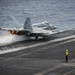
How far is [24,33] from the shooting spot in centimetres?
7062

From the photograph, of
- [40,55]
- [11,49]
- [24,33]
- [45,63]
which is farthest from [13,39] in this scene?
[45,63]

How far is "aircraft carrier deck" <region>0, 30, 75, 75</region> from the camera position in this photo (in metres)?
41.0

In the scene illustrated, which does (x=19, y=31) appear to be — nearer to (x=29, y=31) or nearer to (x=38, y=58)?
(x=29, y=31)

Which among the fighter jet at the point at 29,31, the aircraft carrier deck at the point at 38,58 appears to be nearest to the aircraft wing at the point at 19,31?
the fighter jet at the point at 29,31

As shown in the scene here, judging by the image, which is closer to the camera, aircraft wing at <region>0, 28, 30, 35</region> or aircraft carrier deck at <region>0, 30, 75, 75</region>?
aircraft carrier deck at <region>0, 30, 75, 75</region>

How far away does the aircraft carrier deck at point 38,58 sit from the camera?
135 feet

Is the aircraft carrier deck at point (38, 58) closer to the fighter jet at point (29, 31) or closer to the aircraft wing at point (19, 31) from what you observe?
the fighter jet at point (29, 31)

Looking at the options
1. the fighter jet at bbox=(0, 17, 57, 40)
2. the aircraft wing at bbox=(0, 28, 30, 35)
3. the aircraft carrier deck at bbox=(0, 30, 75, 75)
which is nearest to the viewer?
the aircraft carrier deck at bbox=(0, 30, 75, 75)

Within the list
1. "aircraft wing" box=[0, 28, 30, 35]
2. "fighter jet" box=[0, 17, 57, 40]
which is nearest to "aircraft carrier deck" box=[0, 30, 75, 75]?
"fighter jet" box=[0, 17, 57, 40]

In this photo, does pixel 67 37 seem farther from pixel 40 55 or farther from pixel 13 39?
pixel 40 55

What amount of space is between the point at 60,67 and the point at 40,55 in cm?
929

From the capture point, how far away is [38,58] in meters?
49.3

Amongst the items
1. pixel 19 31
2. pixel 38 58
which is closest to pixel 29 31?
pixel 19 31

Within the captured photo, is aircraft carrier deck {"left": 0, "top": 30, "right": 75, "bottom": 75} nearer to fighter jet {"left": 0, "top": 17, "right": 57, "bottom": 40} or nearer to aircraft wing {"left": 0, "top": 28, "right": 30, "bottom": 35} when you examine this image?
fighter jet {"left": 0, "top": 17, "right": 57, "bottom": 40}
